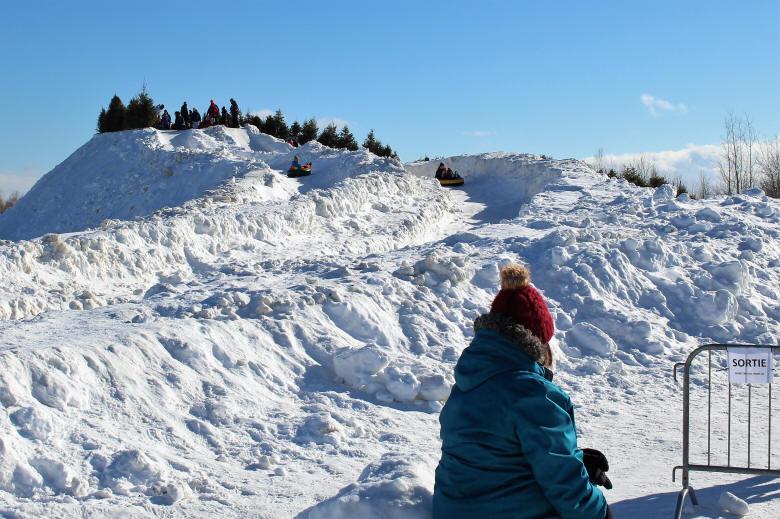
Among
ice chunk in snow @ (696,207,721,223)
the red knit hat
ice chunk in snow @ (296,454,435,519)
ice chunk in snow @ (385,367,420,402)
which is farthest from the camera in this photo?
ice chunk in snow @ (696,207,721,223)

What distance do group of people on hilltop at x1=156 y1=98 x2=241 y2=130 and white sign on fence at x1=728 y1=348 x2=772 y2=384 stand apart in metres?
33.6

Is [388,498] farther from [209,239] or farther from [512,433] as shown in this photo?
[209,239]

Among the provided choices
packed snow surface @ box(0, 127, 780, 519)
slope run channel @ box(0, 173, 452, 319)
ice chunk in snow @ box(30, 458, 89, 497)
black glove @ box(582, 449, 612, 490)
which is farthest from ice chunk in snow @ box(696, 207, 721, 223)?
black glove @ box(582, 449, 612, 490)

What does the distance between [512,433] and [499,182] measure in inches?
1082

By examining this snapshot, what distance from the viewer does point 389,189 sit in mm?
22875

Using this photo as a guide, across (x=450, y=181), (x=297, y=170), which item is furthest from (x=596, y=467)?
(x=450, y=181)

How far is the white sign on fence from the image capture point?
5.73 meters

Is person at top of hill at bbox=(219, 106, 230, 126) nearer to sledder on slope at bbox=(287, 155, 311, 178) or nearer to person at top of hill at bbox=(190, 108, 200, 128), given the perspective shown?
person at top of hill at bbox=(190, 108, 200, 128)

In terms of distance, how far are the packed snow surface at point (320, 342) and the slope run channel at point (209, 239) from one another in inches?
2.0

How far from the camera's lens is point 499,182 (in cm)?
3011

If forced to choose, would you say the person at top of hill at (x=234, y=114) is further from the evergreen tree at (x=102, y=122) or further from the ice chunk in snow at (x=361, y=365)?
the ice chunk in snow at (x=361, y=365)

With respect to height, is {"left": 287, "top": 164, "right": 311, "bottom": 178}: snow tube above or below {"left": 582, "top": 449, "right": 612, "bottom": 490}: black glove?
above

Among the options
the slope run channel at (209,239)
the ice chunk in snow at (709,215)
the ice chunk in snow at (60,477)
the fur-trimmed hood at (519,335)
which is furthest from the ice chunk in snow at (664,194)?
the fur-trimmed hood at (519,335)

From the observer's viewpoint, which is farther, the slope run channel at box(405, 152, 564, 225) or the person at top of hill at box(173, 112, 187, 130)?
the person at top of hill at box(173, 112, 187, 130)
